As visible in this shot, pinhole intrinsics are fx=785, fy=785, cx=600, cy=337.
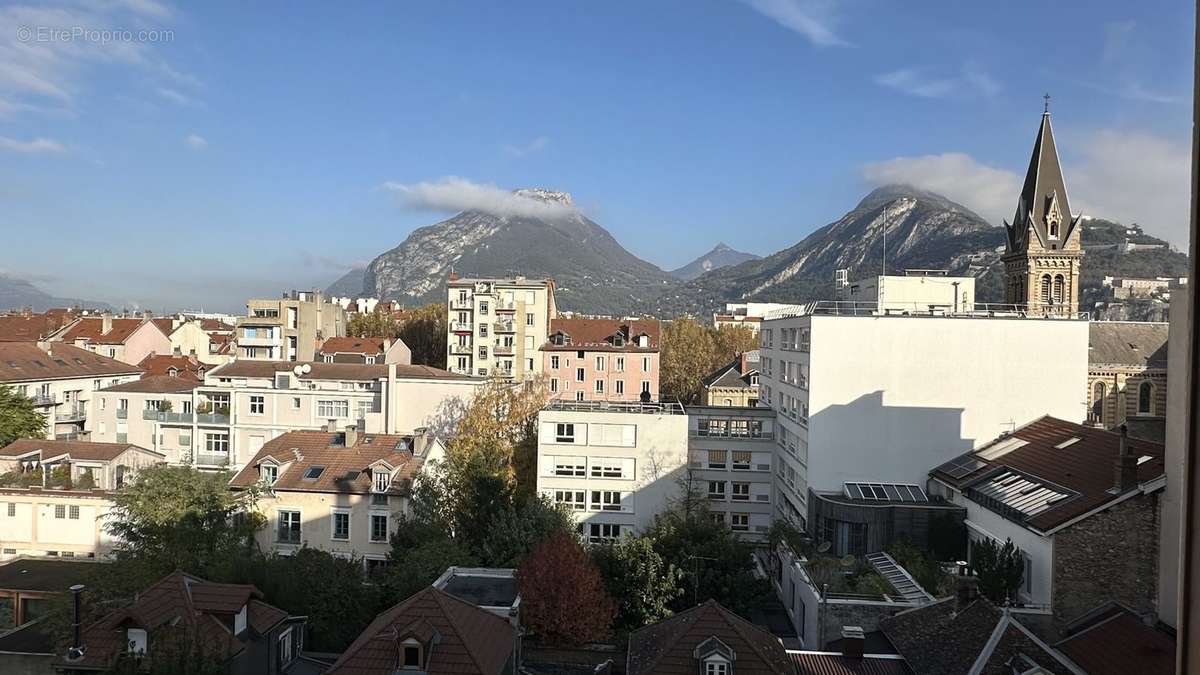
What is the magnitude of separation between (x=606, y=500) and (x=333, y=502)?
44.0 ft

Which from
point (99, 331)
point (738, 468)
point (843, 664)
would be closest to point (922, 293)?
point (738, 468)

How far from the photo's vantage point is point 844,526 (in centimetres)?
3288

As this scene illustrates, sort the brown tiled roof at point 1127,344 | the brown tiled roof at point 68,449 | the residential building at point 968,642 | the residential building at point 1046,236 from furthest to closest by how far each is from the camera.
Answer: the residential building at point 1046,236
the brown tiled roof at point 1127,344
the brown tiled roof at point 68,449
the residential building at point 968,642

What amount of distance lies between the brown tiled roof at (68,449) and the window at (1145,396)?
217 feet

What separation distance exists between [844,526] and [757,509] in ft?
37.2

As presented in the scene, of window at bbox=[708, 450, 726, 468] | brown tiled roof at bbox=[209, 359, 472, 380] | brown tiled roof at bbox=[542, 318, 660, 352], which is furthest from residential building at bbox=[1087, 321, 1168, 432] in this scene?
brown tiled roof at bbox=[209, 359, 472, 380]

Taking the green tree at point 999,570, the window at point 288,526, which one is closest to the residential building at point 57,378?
the window at point 288,526

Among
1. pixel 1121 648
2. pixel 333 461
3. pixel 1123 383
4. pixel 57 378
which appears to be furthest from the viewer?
pixel 1123 383


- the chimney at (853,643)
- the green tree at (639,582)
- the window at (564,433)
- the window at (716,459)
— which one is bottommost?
the green tree at (639,582)

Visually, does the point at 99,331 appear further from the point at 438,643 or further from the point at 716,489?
the point at 438,643

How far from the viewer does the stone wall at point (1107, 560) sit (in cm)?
2386

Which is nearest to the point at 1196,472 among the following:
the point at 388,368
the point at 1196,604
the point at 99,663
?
the point at 1196,604

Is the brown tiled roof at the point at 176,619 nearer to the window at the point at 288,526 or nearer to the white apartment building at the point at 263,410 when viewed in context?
the window at the point at 288,526

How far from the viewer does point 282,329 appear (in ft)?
227
